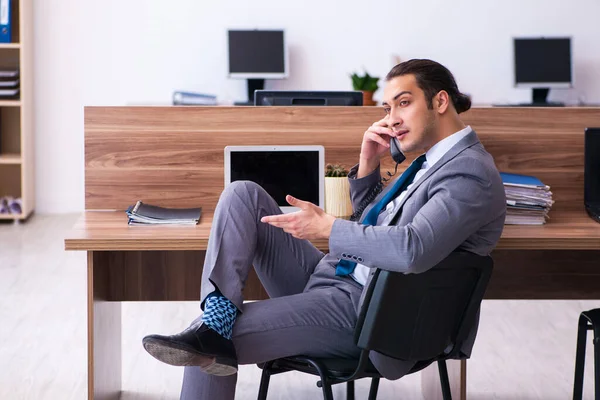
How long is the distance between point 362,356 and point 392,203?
19.2 inches

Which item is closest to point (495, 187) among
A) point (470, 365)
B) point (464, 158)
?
point (464, 158)

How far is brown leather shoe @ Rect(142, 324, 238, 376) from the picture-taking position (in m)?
1.94

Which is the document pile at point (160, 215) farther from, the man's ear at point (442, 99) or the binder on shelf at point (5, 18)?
the binder on shelf at point (5, 18)

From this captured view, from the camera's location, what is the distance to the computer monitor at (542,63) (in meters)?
6.32

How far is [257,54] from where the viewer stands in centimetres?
623

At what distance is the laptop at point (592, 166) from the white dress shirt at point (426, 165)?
787 mm

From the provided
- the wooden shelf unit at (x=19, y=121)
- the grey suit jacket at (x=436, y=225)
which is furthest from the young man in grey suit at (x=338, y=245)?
the wooden shelf unit at (x=19, y=121)

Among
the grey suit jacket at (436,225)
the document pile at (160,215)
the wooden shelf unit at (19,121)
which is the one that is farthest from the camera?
the wooden shelf unit at (19,121)

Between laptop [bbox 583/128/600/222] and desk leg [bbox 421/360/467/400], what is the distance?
66cm

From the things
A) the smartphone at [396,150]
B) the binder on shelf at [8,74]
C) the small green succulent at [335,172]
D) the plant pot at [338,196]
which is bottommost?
the plant pot at [338,196]

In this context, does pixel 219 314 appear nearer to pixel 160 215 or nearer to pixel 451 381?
pixel 160 215

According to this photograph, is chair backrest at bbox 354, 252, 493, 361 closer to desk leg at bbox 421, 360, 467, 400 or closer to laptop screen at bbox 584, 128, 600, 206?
desk leg at bbox 421, 360, 467, 400

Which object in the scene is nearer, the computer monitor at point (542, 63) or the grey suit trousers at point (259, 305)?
the grey suit trousers at point (259, 305)

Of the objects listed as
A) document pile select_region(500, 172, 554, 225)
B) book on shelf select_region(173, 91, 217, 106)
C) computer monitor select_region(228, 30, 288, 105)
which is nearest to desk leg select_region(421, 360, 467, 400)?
document pile select_region(500, 172, 554, 225)
